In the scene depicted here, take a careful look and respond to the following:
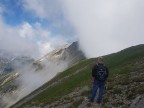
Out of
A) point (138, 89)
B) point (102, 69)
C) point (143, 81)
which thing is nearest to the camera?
point (102, 69)

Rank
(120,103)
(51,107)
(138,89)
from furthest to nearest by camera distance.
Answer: (51,107) → (138,89) → (120,103)

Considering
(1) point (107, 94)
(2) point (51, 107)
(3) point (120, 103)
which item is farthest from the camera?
(2) point (51, 107)

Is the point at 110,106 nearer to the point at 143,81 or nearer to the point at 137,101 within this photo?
the point at 137,101

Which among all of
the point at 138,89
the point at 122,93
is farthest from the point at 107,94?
the point at 138,89

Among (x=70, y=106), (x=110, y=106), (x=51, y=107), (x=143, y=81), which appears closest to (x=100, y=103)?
(x=110, y=106)

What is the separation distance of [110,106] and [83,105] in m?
5.94

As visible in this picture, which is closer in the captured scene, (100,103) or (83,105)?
(100,103)

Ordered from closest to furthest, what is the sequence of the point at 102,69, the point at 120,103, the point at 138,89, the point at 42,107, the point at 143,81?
the point at 102,69 < the point at 120,103 < the point at 138,89 < the point at 143,81 < the point at 42,107

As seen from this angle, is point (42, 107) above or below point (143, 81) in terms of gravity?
above

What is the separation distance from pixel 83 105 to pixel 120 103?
20.7 feet

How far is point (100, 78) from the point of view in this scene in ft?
110

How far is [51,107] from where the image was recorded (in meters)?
50.9

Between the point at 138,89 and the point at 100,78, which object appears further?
the point at 138,89

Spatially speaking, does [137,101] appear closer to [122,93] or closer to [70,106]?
[122,93]
